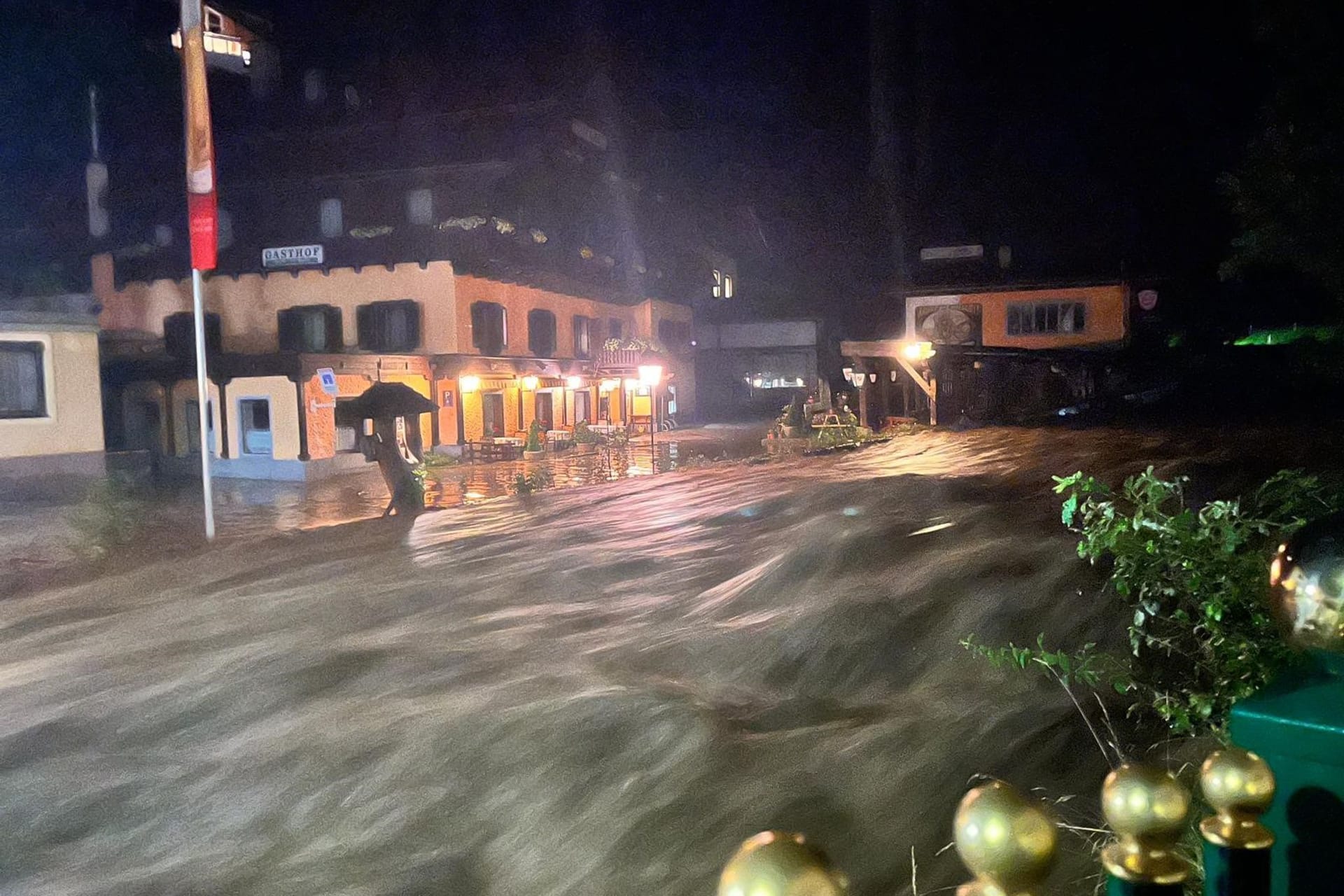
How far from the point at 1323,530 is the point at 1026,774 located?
2.36m

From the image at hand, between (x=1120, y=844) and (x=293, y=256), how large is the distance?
83.9 feet

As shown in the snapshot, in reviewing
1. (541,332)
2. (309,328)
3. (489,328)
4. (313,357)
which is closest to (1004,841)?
(313,357)

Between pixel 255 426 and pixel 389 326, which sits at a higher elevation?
pixel 389 326

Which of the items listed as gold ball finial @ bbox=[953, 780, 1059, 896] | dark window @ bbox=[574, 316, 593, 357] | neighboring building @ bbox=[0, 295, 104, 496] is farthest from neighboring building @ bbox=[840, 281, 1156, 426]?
gold ball finial @ bbox=[953, 780, 1059, 896]

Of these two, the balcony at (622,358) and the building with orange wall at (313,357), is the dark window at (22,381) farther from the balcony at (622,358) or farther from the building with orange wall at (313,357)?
the balcony at (622,358)

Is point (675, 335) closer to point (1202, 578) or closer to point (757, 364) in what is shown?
point (757, 364)

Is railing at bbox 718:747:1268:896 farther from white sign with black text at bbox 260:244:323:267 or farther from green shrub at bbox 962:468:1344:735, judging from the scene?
white sign with black text at bbox 260:244:323:267

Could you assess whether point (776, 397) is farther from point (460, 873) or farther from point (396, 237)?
point (460, 873)

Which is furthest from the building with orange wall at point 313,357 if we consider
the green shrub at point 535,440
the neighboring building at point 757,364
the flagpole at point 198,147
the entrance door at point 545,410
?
the neighboring building at point 757,364

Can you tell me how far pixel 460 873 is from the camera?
3.80 meters

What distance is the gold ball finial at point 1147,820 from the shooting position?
1461 mm

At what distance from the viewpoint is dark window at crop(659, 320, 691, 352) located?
38.1 m

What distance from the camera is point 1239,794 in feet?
5.14

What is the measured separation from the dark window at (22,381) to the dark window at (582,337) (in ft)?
54.1
